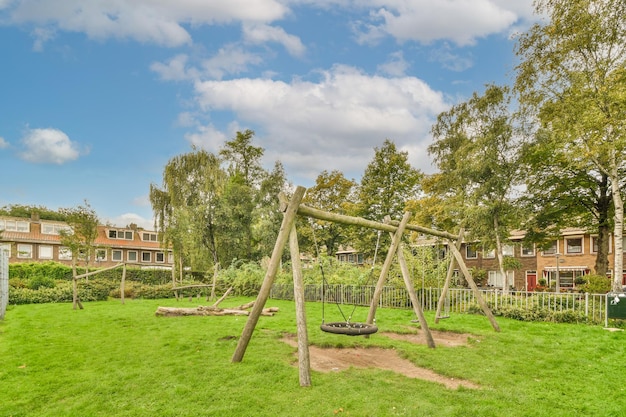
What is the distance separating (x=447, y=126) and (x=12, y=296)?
30.9 meters

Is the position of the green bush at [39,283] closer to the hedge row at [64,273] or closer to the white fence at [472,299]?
the hedge row at [64,273]

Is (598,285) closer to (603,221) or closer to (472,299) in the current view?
(603,221)

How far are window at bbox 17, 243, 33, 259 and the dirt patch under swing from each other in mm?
45858

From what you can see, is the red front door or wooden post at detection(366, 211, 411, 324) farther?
the red front door

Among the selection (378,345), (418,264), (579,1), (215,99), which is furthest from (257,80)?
(579,1)

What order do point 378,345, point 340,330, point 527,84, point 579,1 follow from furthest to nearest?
1. point 527,84
2. point 579,1
3. point 378,345
4. point 340,330

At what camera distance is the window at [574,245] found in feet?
116

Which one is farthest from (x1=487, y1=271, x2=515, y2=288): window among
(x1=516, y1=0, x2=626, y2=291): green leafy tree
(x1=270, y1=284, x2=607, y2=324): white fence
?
(x1=270, y1=284, x2=607, y2=324): white fence

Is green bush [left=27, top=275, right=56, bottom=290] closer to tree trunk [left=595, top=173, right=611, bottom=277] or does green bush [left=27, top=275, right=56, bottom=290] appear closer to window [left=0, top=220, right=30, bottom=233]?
window [left=0, top=220, right=30, bottom=233]

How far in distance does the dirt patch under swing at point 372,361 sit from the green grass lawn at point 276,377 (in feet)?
0.71

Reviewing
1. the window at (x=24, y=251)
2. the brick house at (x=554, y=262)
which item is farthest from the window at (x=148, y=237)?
the brick house at (x=554, y=262)

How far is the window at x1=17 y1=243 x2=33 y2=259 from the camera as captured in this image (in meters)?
43.2

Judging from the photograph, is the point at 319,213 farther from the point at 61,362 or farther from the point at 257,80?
the point at 257,80

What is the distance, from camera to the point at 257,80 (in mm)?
16922
